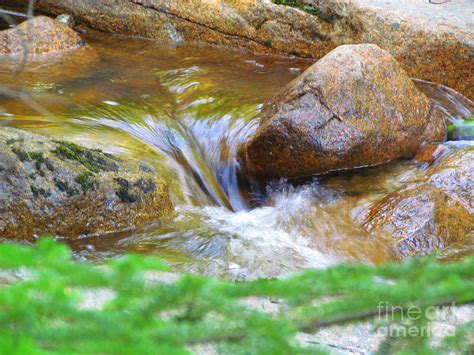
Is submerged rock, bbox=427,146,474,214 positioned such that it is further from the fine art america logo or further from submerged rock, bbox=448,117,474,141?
the fine art america logo

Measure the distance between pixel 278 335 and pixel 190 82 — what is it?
7185 millimetres

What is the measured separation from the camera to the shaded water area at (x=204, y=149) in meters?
4.88

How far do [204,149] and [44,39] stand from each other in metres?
3.79

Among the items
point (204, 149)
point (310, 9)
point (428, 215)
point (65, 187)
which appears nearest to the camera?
point (65, 187)

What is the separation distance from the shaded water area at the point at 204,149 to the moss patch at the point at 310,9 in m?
0.76

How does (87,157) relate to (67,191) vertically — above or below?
above

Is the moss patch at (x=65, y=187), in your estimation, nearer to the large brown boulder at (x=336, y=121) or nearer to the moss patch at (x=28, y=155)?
the moss patch at (x=28, y=155)

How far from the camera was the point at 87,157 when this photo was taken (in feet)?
16.9

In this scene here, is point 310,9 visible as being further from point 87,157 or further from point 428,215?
point 87,157

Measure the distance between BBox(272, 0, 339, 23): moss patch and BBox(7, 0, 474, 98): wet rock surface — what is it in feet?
0.05

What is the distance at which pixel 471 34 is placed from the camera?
328 inches

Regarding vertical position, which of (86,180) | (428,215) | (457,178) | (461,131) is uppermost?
(461,131)

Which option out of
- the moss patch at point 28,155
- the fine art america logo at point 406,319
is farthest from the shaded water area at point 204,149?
the fine art america logo at point 406,319

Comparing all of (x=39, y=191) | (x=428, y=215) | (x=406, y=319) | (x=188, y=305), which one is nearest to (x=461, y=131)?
(x=428, y=215)
